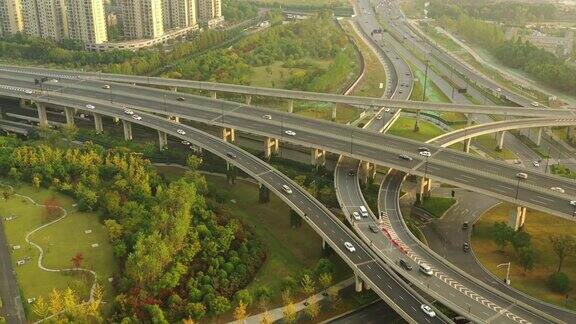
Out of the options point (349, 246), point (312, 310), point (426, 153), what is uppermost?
point (426, 153)

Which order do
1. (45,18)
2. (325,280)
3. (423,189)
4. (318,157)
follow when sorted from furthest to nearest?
(45,18) → (318,157) → (423,189) → (325,280)

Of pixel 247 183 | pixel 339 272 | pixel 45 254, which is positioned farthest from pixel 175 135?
pixel 339 272

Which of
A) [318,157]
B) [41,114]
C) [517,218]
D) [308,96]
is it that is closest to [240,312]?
[517,218]

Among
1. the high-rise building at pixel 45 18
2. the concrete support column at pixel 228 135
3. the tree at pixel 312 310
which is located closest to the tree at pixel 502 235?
the tree at pixel 312 310

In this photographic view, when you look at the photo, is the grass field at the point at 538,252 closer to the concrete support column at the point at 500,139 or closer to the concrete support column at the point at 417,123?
the concrete support column at the point at 500,139

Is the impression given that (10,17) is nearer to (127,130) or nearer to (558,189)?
(127,130)

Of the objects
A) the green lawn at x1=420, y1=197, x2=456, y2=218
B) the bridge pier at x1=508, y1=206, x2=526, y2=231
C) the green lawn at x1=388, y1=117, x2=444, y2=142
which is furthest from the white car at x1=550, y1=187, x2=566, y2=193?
the green lawn at x1=388, y1=117, x2=444, y2=142
